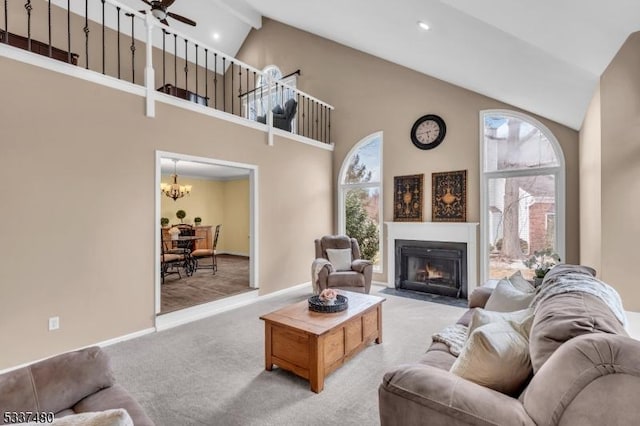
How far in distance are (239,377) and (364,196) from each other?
4.26 metres

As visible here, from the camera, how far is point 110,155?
3396 millimetres

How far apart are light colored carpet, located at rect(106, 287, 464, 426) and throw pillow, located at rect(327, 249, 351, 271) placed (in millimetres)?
1355

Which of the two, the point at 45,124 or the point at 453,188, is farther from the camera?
the point at 453,188

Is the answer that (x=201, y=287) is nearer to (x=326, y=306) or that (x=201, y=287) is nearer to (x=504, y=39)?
(x=326, y=306)

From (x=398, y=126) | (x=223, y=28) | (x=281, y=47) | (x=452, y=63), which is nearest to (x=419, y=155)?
(x=398, y=126)

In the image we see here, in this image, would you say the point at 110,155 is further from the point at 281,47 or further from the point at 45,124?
the point at 281,47

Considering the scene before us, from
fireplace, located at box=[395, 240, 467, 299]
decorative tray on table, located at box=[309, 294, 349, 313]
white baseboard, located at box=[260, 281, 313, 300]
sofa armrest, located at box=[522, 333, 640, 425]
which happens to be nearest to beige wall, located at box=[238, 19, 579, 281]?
fireplace, located at box=[395, 240, 467, 299]

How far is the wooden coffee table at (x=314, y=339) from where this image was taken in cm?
246

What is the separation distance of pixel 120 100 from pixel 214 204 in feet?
21.5

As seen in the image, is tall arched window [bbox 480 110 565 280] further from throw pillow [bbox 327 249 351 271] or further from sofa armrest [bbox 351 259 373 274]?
throw pillow [bbox 327 249 351 271]

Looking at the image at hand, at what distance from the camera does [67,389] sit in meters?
1.45

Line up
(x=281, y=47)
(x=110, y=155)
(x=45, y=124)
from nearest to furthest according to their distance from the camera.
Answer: (x=45, y=124)
(x=110, y=155)
(x=281, y=47)

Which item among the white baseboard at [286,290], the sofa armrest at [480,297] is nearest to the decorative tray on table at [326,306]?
the sofa armrest at [480,297]

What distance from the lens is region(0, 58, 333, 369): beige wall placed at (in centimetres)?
282
